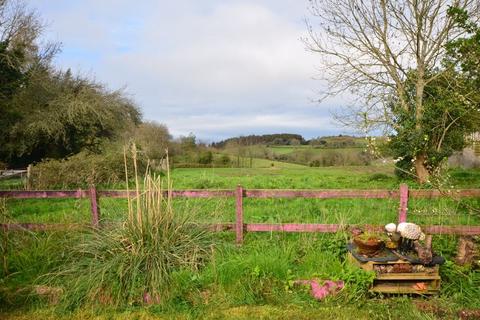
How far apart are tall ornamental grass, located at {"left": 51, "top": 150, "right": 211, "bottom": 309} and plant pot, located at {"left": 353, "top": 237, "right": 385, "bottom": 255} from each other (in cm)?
183

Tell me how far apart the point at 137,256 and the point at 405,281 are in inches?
119

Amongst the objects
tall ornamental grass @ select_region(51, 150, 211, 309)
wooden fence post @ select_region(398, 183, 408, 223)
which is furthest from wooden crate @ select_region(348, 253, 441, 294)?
tall ornamental grass @ select_region(51, 150, 211, 309)

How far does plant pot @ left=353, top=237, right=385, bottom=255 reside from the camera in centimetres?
426

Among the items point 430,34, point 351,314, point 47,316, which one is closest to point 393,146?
point 430,34

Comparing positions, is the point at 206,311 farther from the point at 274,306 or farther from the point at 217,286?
the point at 274,306

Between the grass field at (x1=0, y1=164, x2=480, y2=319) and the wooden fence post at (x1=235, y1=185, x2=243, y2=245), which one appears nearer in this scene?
the grass field at (x1=0, y1=164, x2=480, y2=319)

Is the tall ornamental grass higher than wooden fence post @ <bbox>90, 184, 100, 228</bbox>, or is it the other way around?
wooden fence post @ <bbox>90, 184, 100, 228</bbox>

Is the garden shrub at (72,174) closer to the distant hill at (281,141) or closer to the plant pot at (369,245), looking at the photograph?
the plant pot at (369,245)

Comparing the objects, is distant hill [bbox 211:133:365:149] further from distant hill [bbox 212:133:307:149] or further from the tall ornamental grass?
the tall ornamental grass

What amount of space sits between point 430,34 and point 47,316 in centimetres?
1396

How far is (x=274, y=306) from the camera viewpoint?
3.95 meters

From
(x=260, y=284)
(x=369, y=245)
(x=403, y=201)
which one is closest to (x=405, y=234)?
(x=369, y=245)

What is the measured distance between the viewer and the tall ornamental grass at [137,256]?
412cm

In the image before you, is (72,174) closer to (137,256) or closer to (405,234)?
(137,256)
